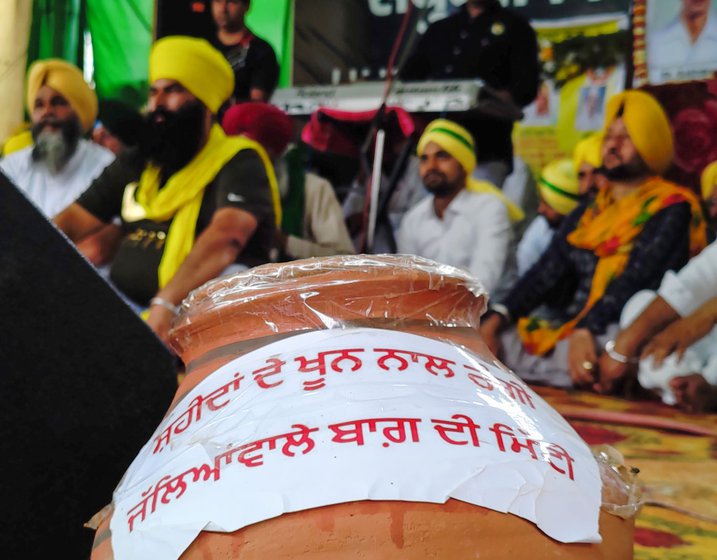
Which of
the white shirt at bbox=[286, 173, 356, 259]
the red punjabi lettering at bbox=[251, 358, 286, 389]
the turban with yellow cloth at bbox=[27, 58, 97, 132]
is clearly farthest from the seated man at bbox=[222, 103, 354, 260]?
the red punjabi lettering at bbox=[251, 358, 286, 389]

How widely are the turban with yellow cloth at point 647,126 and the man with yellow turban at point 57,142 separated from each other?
249 cm

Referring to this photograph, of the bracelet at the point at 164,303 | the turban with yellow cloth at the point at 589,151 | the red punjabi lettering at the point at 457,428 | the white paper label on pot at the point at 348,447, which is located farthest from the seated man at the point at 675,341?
the red punjabi lettering at the point at 457,428

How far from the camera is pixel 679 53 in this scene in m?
3.49

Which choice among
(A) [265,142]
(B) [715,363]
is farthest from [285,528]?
(A) [265,142]

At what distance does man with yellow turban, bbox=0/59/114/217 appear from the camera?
179 inches

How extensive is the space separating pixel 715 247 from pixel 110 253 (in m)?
2.67

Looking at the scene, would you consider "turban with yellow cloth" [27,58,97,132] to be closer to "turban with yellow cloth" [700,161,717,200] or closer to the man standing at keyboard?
the man standing at keyboard

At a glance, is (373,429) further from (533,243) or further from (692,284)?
(533,243)

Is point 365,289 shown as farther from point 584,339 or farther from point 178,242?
point 178,242

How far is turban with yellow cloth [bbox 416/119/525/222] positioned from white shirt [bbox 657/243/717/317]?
0.70 metres

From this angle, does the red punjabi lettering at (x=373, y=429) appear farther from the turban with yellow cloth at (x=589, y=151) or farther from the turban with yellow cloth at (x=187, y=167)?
the turban with yellow cloth at (x=187, y=167)

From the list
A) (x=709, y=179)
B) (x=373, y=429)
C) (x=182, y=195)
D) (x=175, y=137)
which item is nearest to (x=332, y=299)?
(x=373, y=429)

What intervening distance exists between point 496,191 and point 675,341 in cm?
99

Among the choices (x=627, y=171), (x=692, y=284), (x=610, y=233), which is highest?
(x=627, y=171)
